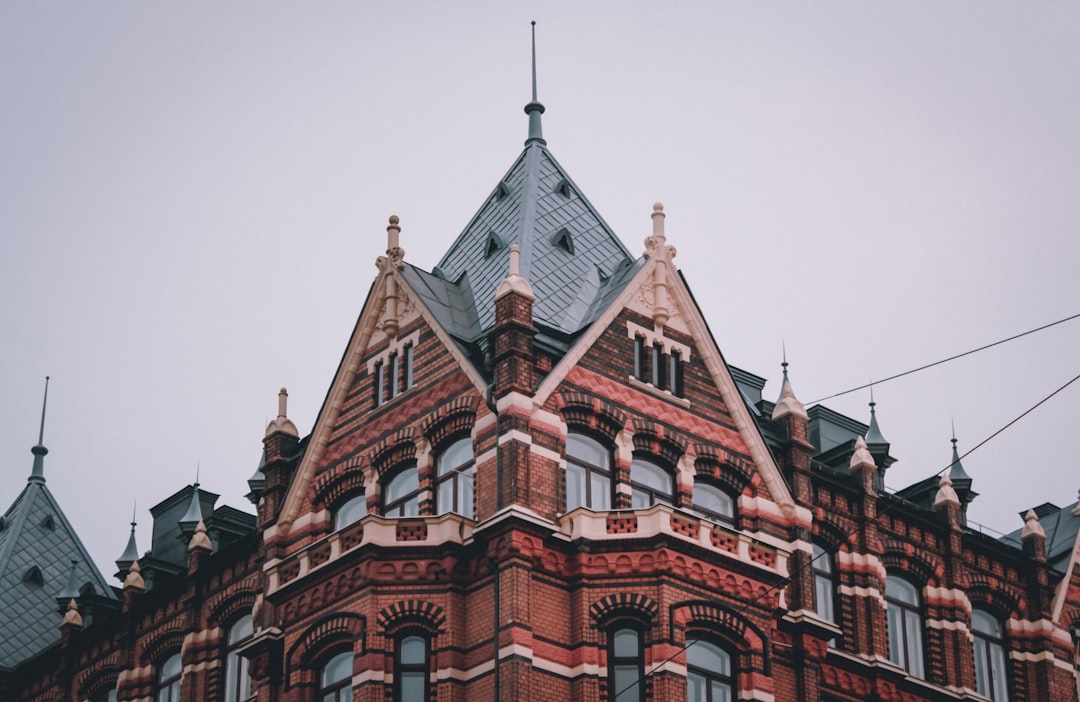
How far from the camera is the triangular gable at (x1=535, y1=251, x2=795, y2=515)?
176 feet

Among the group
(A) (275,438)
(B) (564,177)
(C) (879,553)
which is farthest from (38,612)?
(C) (879,553)

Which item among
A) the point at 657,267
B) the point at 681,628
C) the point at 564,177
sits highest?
the point at 564,177

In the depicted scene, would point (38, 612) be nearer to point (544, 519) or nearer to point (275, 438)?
point (275, 438)

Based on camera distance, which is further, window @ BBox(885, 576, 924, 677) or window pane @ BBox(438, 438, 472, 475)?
window @ BBox(885, 576, 924, 677)

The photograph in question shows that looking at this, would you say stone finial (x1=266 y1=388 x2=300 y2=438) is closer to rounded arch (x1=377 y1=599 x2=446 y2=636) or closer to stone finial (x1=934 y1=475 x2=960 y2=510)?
rounded arch (x1=377 y1=599 x2=446 y2=636)

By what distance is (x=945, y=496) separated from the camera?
191 ft

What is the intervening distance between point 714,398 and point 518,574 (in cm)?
787

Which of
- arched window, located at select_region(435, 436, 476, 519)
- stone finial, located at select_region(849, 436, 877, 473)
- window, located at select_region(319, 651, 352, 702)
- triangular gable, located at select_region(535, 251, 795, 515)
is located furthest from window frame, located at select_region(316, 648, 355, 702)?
stone finial, located at select_region(849, 436, 877, 473)

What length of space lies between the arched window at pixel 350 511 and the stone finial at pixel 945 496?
1412 centimetres

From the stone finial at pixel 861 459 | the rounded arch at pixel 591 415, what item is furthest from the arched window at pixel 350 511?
the stone finial at pixel 861 459

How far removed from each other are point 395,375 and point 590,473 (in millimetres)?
5370

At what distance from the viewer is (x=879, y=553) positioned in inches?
2206

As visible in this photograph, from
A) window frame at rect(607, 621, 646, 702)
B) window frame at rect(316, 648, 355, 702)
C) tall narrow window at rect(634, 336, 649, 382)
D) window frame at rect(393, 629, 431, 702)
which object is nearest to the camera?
window frame at rect(607, 621, 646, 702)

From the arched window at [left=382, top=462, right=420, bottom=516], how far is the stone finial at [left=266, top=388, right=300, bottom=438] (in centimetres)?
445
